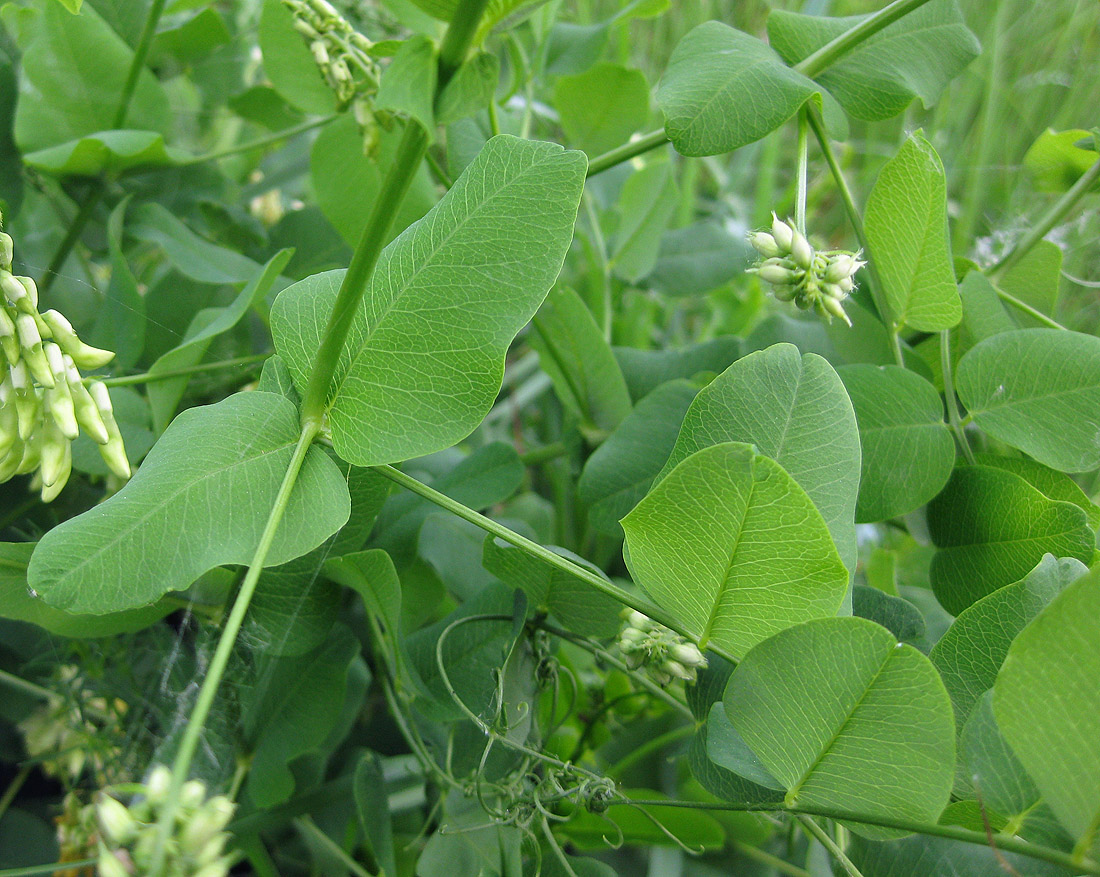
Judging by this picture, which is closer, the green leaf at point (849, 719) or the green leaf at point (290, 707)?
the green leaf at point (849, 719)

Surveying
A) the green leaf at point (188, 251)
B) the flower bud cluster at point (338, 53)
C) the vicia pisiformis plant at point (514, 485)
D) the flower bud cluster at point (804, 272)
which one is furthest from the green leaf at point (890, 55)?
the green leaf at point (188, 251)

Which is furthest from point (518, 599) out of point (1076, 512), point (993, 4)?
point (993, 4)

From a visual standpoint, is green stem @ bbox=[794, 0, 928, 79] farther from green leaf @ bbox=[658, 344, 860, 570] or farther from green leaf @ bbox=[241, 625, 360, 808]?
green leaf @ bbox=[241, 625, 360, 808]

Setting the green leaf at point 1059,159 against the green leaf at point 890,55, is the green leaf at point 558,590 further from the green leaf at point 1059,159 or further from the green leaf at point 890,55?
the green leaf at point 1059,159

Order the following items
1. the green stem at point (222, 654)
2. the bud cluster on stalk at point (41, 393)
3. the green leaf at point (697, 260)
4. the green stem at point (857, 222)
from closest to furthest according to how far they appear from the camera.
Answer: the green stem at point (222, 654) < the bud cluster on stalk at point (41, 393) < the green stem at point (857, 222) < the green leaf at point (697, 260)

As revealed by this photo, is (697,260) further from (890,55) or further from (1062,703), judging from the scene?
(1062,703)

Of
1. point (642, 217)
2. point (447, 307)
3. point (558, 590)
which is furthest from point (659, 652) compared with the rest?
point (642, 217)
